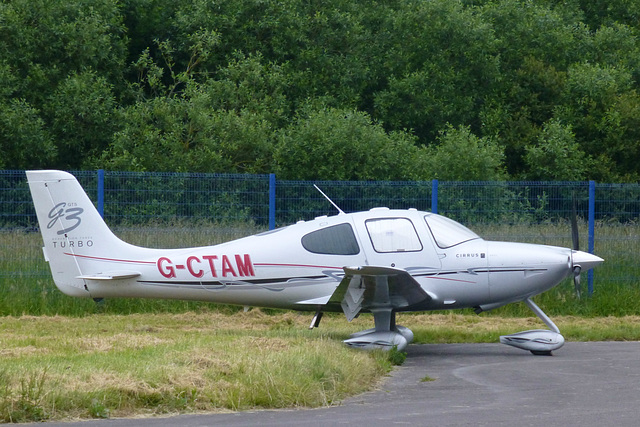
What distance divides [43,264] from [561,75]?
67.8 ft

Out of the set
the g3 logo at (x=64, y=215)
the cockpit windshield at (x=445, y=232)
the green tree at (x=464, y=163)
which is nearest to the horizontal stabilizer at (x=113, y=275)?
the g3 logo at (x=64, y=215)

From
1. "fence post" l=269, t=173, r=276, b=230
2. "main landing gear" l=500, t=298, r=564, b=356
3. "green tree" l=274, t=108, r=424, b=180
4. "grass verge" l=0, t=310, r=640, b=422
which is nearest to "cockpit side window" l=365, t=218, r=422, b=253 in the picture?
"grass verge" l=0, t=310, r=640, b=422

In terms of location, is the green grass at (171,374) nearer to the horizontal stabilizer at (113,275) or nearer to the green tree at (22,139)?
the horizontal stabilizer at (113,275)

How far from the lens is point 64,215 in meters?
12.7

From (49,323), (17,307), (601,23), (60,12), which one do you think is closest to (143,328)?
(49,323)

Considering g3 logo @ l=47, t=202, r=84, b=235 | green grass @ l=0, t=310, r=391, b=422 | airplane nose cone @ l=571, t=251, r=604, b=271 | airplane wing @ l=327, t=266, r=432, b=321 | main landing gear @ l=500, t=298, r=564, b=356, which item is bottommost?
main landing gear @ l=500, t=298, r=564, b=356

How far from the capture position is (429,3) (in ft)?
103

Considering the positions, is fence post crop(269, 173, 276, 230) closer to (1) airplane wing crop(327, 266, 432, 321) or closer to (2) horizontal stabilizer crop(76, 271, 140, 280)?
(2) horizontal stabilizer crop(76, 271, 140, 280)

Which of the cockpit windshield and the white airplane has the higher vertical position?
the cockpit windshield

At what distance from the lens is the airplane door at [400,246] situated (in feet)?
39.6

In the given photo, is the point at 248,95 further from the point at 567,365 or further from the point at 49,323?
the point at 567,365

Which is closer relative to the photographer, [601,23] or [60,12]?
[60,12]

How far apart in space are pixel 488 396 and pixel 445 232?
3.75 metres

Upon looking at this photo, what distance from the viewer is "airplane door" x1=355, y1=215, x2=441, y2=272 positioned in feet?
39.6
